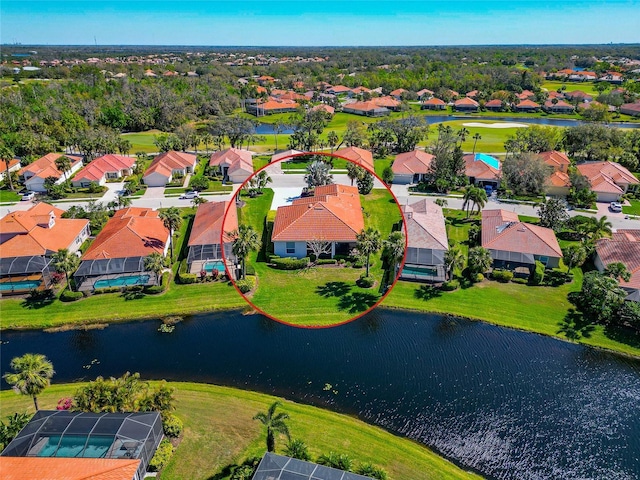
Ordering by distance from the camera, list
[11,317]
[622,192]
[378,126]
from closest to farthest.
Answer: [11,317] → [622,192] → [378,126]

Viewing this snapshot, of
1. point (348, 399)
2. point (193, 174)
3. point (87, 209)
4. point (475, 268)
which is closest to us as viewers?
point (348, 399)

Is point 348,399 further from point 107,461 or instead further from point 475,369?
point 107,461

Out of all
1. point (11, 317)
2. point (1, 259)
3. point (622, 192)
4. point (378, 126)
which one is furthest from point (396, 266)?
point (378, 126)

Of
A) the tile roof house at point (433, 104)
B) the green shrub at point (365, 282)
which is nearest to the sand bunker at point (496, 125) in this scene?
the tile roof house at point (433, 104)

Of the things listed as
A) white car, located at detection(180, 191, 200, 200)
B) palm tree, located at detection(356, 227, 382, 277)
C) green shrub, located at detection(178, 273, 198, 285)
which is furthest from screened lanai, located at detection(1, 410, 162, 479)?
white car, located at detection(180, 191, 200, 200)

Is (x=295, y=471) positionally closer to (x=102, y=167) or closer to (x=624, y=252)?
(x=624, y=252)

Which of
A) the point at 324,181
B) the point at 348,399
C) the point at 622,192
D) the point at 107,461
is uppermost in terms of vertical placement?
the point at 324,181
